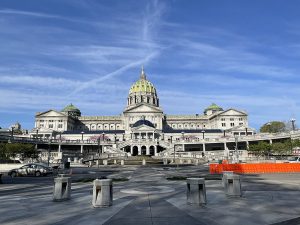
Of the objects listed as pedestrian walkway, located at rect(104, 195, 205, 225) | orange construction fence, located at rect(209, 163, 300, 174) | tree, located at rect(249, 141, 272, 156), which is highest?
tree, located at rect(249, 141, 272, 156)

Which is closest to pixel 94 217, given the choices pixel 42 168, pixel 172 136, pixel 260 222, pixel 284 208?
pixel 260 222

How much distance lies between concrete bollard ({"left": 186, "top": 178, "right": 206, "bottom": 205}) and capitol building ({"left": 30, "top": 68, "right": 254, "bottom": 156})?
3812 inches

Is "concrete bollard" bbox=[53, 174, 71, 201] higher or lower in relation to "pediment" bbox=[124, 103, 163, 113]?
lower

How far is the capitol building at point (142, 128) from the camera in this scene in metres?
129

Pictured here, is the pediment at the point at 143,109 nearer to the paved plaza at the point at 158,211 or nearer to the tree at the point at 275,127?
A: the tree at the point at 275,127

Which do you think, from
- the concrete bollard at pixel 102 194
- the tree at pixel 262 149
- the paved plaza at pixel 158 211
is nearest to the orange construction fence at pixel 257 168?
the paved plaza at pixel 158 211

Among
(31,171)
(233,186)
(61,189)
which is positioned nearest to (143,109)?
(31,171)

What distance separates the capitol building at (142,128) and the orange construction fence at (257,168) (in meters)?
71.9

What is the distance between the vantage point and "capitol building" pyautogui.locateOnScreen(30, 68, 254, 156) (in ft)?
424

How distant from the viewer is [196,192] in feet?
48.5

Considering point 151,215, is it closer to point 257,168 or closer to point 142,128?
point 257,168

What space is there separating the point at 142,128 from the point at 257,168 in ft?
345

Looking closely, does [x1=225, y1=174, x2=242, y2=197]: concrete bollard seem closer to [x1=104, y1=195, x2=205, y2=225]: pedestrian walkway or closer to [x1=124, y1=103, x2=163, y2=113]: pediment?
[x1=104, y1=195, x2=205, y2=225]: pedestrian walkway

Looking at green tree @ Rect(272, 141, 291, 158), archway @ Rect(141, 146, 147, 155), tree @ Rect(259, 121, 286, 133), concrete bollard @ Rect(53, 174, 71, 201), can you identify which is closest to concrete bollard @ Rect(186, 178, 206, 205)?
concrete bollard @ Rect(53, 174, 71, 201)
